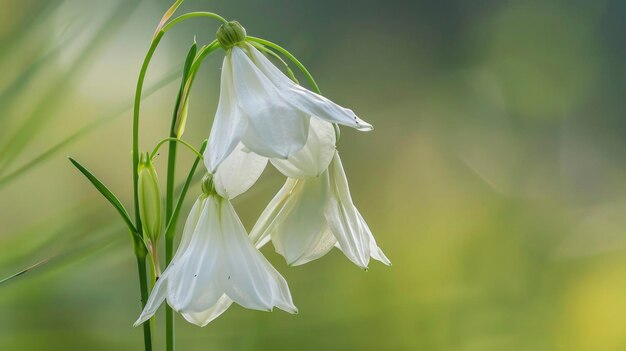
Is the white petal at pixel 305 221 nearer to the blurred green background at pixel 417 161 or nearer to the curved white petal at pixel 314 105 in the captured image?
the curved white petal at pixel 314 105

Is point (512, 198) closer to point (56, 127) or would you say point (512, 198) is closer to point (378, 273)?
point (378, 273)

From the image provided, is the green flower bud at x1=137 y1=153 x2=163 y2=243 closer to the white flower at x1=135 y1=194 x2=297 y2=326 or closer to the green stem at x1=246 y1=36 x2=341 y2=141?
the white flower at x1=135 y1=194 x2=297 y2=326

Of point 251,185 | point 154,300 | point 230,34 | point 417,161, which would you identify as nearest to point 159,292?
point 154,300

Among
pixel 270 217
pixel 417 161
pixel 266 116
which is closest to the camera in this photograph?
pixel 266 116

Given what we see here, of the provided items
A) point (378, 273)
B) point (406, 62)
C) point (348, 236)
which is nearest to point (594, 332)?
point (378, 273)

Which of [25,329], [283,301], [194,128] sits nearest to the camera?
[283,301]

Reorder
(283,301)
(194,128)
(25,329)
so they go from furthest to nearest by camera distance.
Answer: (194,128) < (25,329) < (283,301)

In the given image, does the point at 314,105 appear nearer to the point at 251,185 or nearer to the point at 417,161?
the point at 251,185
